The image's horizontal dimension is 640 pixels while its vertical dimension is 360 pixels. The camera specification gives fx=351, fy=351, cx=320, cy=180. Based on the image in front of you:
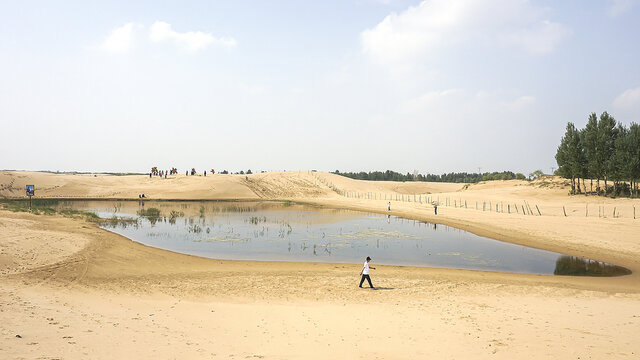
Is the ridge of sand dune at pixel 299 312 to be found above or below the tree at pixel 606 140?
below

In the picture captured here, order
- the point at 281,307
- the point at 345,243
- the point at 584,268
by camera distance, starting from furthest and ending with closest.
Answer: the point at 345,243 → the point at 584,268 → the point at 281,307

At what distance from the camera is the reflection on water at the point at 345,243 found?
66.4ft

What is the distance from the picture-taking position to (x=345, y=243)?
25.3 metres

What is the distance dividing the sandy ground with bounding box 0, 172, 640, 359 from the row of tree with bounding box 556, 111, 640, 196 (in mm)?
27718

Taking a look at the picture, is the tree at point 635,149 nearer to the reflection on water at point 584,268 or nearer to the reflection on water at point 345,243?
the reflection on water at point 345,243

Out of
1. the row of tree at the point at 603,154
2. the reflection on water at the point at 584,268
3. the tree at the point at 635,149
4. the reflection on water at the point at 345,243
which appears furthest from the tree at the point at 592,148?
the reflection on water at the point at 584,268

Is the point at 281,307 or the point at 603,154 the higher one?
the point at 603,154

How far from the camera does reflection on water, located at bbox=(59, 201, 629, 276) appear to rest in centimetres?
2025

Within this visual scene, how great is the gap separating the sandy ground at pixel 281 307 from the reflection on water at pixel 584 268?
94 centimetres

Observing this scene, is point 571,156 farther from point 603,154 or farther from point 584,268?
point 584,268

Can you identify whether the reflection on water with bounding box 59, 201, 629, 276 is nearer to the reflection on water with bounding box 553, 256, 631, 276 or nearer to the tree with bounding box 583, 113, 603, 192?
the reflection on water with bounding box 553, 256, 631, 276

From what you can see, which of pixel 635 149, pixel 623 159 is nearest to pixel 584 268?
pixel 623 159

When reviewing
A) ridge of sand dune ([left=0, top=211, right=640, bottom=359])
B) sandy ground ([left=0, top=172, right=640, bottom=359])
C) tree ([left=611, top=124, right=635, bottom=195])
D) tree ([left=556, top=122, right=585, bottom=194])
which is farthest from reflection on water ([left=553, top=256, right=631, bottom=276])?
tree ([left=556, top=122, right=585, bottom=194])

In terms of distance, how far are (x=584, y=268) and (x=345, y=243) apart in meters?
14.1
